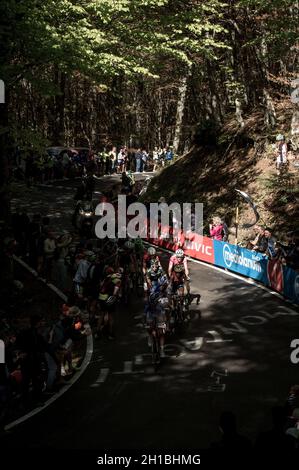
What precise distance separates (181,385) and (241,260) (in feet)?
30.8

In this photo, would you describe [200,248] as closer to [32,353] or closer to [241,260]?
[241,260]

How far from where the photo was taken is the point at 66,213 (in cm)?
3166

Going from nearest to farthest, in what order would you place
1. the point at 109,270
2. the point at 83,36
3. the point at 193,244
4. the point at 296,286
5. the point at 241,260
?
1. the point at 109,270
2. the point at 296,286
3. the point at 83,36
4. the point at 241,260
5. the point at 193,244

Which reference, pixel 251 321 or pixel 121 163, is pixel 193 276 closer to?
pixel 251 321

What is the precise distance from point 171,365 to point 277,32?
46.3 ft

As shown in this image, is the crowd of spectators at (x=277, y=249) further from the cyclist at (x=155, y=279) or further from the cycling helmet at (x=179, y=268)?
the cyclist at (x=155, y=279)

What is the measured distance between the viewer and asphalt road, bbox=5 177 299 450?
11031 mm

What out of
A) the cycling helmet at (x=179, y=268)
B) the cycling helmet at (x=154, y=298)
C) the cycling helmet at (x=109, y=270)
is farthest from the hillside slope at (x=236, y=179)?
the cycling helmet at (x=154, y=298)

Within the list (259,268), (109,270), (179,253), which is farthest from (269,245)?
(109,270)

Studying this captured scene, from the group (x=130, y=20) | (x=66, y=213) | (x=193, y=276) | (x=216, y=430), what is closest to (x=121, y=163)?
(x=66, y=213)
